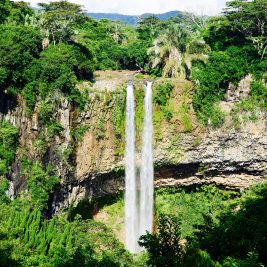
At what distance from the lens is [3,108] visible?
21875 mm

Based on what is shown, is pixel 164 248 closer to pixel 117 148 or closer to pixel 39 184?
pixel 39 184

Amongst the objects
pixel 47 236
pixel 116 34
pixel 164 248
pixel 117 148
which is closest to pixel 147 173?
pixel 117 148

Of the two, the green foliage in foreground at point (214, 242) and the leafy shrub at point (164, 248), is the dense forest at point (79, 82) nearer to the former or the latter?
the green foliage in foreground at point (214, 242)

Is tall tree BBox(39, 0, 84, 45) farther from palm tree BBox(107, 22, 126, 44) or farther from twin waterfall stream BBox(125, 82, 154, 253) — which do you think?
palm tree BBox(107, 22, 126, 44)

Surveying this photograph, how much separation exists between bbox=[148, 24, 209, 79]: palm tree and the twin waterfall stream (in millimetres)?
2916

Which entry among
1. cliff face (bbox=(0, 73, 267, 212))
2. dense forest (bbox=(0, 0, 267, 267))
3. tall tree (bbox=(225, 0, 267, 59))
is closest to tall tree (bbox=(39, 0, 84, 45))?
dense forest (bbox=(0, 0, 267, 267))

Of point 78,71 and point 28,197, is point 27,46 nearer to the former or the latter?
point 78,71

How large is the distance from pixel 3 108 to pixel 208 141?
12.1m

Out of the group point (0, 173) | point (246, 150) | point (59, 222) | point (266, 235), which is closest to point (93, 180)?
point (59, 222)

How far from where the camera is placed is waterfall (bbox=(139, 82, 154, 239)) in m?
24.2

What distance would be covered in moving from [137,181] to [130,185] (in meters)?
0.49

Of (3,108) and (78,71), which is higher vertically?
(78,71)

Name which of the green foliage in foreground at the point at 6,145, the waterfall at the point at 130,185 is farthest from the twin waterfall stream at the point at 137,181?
the green foliage in foreground at the point at 6,145

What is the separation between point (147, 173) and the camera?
24812 mm
